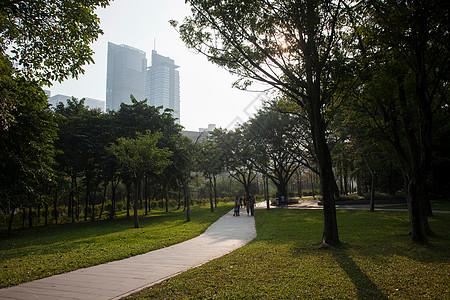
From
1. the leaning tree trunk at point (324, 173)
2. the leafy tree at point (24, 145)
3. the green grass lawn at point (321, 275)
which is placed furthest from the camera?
the leaning tree trunk at point (324, 173)

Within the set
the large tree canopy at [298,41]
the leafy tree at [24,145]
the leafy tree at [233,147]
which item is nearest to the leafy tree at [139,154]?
the leafy tree at [24,145]

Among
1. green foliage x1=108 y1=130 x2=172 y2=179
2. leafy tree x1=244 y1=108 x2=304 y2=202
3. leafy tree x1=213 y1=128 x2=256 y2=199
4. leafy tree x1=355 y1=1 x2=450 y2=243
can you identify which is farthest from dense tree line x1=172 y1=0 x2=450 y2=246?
leafy tree x1=213 y1=128 x2=256 y2=199

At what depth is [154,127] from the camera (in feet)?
84.0

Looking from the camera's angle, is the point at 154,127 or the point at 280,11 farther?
the point at 154,127

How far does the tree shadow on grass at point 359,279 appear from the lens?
4590 millimetres

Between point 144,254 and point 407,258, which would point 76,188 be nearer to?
point 144,254

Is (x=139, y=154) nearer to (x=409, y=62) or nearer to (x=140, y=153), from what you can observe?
(x=140, y=153)

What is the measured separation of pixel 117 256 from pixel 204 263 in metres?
2.88

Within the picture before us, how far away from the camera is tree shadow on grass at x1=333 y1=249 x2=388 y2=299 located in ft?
15.1

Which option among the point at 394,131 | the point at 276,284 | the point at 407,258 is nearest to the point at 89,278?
the point at 276,284

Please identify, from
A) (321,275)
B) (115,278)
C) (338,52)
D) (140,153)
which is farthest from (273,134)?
(115,278)

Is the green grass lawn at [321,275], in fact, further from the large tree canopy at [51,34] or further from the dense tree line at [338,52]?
the large tree canopy at [51,34]

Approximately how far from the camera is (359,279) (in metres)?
5.38

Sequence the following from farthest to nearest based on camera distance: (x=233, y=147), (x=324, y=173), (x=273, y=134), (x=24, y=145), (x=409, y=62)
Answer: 1. (x=233, y=147)
2. (x=273, y=134)
3. (x=24, y=145)
4. (x=324, y=173)
5. (x=409, y=62)
